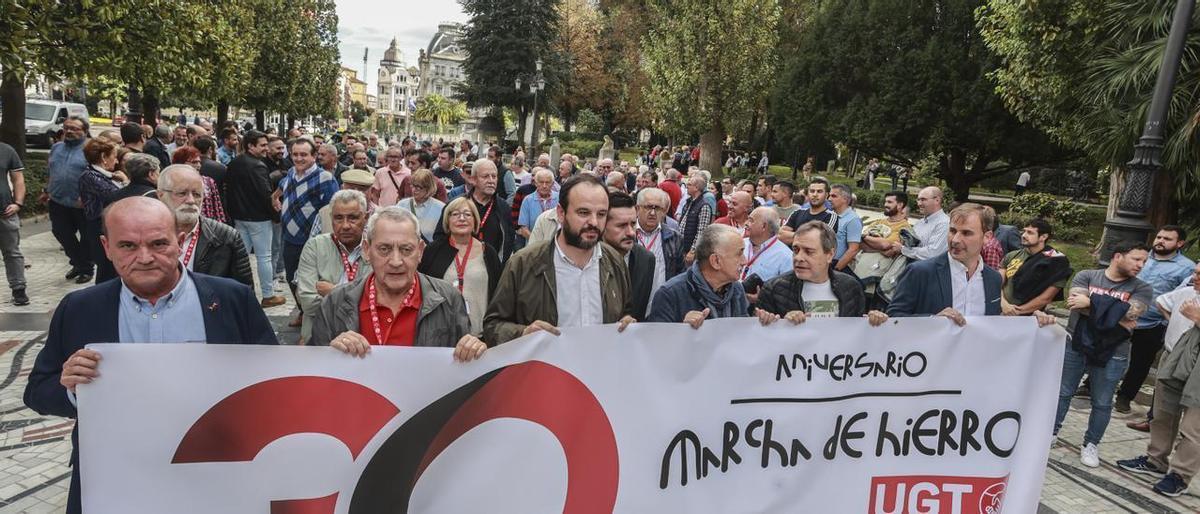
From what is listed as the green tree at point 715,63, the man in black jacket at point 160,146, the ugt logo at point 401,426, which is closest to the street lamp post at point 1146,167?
the ugt logo at point 401,426

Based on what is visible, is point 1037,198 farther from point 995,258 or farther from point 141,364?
point 141,364

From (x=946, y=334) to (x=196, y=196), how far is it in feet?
15.2

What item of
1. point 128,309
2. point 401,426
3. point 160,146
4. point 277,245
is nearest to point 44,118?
point 160,146

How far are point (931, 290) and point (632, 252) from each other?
1875 millimetres

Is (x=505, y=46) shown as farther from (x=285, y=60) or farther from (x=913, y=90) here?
(x=913, y=90)

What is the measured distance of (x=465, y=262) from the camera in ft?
15.5

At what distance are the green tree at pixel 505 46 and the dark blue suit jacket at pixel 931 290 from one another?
140ft

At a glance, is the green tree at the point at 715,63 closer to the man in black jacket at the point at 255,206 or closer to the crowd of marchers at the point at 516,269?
the crowd of marchers at the point at 516,269

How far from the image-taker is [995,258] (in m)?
7.41

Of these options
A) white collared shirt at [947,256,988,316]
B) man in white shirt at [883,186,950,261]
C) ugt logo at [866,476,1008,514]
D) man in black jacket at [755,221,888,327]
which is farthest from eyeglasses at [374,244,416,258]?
man in white shirt at [883,186,950,261]

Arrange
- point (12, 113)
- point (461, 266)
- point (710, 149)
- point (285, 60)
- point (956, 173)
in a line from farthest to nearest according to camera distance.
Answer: point (710, 149)
point (285, 60)
point (956, 173)
point (12, 113)
point (461, 266)

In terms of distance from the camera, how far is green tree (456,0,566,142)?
45.6 m

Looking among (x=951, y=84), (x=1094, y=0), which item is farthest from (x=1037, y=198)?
(x=1094, y=0)

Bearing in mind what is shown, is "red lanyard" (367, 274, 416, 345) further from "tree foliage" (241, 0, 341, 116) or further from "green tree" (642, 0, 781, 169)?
"green tree" (642, 0, 781, 169)
